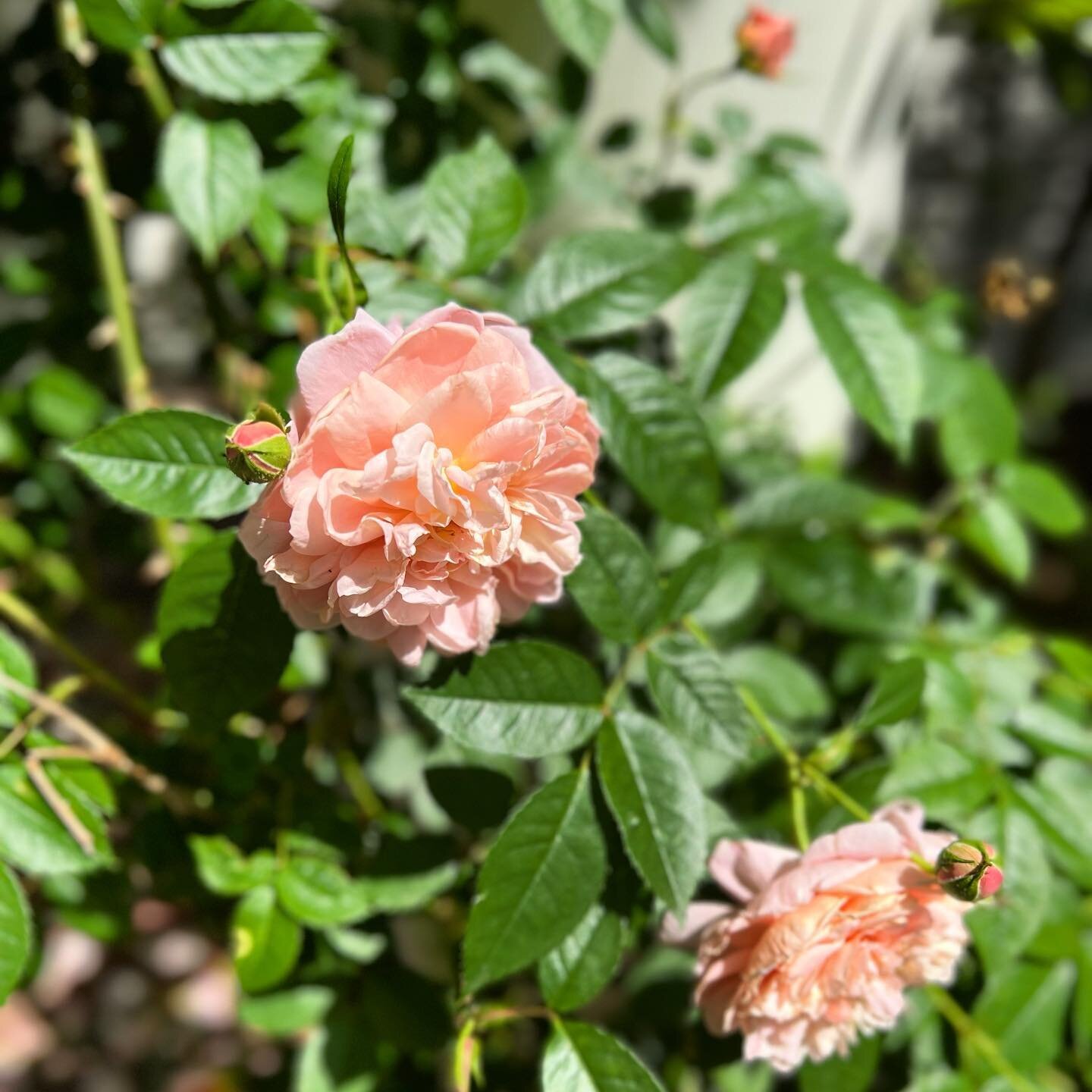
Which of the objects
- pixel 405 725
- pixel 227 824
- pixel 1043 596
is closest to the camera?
pixel 227 824

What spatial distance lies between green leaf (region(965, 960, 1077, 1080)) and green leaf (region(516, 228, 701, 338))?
0.59m

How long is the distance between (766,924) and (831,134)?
1.02 metres

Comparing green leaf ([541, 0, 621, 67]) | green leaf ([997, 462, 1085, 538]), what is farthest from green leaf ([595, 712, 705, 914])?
green leaf ([997, 462, 1085, 538])

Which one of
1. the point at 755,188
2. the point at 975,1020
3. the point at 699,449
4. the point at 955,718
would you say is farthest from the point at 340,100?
the point at 975,1020

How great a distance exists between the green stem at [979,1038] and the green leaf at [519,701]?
423mm

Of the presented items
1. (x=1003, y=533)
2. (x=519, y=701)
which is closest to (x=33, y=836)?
(x=519, y=701)

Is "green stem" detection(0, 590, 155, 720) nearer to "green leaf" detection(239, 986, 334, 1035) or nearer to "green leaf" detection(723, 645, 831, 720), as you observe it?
"green leaf" detection(239, 986, 334, 1035)

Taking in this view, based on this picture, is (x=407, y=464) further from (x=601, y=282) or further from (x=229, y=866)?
(x=229, y=866)

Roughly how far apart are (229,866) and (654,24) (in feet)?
2.50

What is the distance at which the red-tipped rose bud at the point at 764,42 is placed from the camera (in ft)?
2.91

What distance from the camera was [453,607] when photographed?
1.50 ft

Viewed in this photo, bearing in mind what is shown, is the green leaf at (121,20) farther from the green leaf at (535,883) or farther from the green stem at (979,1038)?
the green stem at (979,1038)

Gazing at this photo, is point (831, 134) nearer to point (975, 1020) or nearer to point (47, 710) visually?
point (975, 1020)

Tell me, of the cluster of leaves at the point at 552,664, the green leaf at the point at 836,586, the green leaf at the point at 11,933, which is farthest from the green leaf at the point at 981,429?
the green leaf at the point at 11,933
